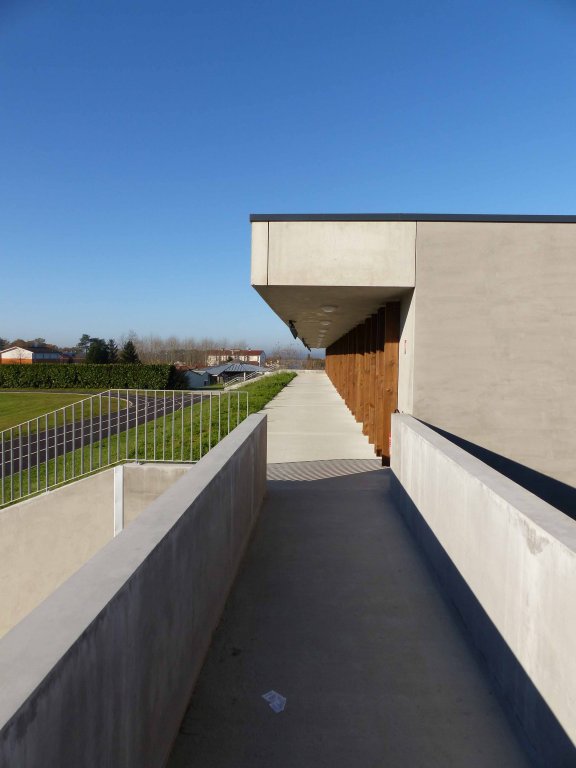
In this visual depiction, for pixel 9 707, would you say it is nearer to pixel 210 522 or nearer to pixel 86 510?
pixel 210 522

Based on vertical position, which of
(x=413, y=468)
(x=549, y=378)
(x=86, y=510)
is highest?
(x=549, y=378)

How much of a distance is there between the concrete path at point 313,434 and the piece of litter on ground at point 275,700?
234 inches

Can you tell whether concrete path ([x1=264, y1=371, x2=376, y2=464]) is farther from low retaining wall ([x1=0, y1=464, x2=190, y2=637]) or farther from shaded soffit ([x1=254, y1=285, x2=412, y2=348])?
shaded soffit ([x1=254, y1=285, x2=412, y2=348])

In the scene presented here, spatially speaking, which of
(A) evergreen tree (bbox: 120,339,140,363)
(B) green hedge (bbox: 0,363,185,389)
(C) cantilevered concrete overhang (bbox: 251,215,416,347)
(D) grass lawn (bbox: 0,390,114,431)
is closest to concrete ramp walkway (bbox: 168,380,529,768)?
(C) cantilevered concrete overhang (bbox: 251,215,416,347)

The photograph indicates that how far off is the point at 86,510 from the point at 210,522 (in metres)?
5.66

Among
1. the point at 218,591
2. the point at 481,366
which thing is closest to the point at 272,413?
the point at 481,366

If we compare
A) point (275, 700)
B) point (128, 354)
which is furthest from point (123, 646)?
point (128, 354)

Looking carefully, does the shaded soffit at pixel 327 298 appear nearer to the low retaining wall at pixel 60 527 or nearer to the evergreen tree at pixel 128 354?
the low retaining wall at pixel 60 527

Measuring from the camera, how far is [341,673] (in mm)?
→ 3076

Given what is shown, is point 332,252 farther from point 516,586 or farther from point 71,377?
point 71,377

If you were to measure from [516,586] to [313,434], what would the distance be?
9578mm

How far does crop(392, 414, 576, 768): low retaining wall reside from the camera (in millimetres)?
2113

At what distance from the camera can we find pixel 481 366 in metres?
6.97

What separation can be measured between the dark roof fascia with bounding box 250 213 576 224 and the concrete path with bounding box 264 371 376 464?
13.3 ft
